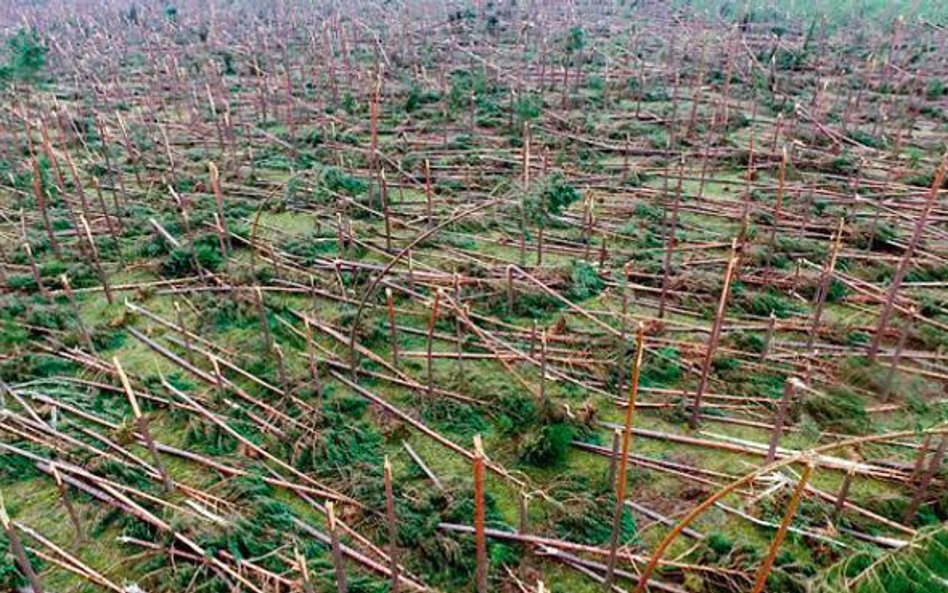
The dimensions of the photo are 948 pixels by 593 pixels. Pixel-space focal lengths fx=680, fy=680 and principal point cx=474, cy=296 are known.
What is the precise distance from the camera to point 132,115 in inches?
423

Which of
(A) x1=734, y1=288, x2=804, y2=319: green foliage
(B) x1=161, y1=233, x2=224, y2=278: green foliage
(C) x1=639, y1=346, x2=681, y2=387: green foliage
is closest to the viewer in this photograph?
(C) x1=639, y1=346, x2=681, y2=387: green foliage

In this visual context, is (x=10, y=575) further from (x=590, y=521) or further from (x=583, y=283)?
(x=583, y=283)

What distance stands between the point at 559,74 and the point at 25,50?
A: 8.77 m

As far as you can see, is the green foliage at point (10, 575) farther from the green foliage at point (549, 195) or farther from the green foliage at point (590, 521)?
the green foliage at point (549, 195)

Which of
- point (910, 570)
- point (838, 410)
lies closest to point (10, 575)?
point (910, 570)

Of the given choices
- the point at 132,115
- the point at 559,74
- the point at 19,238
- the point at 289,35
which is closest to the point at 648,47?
the point at 559,74

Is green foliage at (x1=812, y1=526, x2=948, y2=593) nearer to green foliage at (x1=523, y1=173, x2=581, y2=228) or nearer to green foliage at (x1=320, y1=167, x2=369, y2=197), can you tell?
green foliage at (x1=523, y1=173, x2=581, y2=228)

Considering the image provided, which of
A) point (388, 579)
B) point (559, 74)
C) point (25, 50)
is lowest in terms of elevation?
point (388, 579)

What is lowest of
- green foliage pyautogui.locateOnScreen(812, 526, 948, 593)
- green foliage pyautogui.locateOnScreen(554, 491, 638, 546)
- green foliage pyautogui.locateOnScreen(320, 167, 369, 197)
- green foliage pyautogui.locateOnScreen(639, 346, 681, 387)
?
green foliage pyautogui.locateOnScreen(554, 491, 638, 546)

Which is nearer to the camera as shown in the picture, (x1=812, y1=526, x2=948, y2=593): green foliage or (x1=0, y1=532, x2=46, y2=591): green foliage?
(x1=812, y1=526, x2=948, y2=593): green foliage

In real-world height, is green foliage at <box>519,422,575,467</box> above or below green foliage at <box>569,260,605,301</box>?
below

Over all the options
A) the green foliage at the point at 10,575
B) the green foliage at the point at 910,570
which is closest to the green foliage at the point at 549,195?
the green foliage at the point at 910,570

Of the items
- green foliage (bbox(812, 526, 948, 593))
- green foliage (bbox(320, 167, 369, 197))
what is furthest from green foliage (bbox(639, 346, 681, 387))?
green foliage (bbox(320, 167, 369, 197))

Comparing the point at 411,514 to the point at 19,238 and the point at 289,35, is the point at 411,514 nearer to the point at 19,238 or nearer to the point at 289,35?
the point at 19,238
